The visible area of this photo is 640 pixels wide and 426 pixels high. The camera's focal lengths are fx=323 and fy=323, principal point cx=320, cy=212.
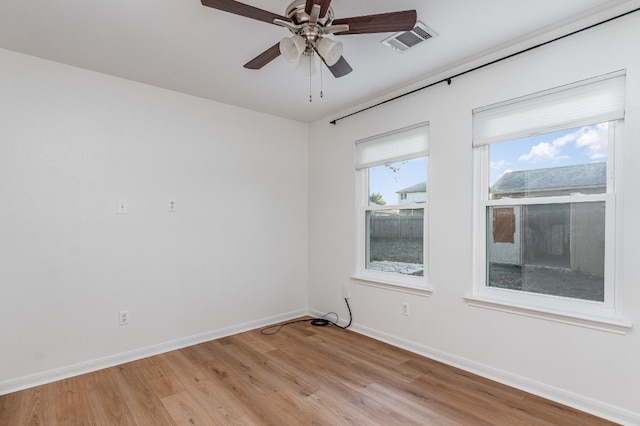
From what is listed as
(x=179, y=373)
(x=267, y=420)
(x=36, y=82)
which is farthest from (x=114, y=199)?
(x=267, y=420)

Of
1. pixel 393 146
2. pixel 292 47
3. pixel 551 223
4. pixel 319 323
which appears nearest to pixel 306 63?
pixel 292 47

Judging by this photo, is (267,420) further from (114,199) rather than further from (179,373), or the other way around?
(114,199)

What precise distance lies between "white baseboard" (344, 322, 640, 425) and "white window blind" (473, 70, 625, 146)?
70.7 inches

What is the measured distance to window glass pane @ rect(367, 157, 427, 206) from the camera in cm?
323

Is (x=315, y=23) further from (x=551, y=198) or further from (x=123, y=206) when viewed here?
(x=123, y=206)

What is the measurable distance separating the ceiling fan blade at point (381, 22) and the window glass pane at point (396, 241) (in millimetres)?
1829

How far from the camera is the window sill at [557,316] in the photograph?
200 centimetres

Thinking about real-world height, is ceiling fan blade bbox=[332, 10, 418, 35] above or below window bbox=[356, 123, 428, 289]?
above

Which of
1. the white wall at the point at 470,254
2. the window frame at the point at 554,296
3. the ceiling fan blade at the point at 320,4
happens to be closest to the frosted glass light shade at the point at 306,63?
the ceiling fan blade at the point at 320,4

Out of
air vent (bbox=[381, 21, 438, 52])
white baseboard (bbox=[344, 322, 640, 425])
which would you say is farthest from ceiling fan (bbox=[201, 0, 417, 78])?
white baseboard (bbox=[344, 322, 640, 425])

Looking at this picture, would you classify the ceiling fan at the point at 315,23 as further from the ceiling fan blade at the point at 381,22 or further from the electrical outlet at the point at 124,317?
the electrical outlet at the point at 124,317

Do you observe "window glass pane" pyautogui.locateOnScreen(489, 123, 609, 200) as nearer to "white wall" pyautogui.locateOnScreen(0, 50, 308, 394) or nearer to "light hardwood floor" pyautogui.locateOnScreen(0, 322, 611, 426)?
"light hardwood floor" pyautogui.locateOnScreen(0, 322, 611, 426)

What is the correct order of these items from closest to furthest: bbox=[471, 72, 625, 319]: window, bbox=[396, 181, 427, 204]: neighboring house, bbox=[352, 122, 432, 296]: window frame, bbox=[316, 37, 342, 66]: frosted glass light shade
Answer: bbox=[316, 37, 342, 66]: frosted glass light shade < bbox=[471, 72, 625, 319]: window < bbox=[352, 122, 432, 296]: window frame < bbox=[396, 181, 427, 204]: neighboring house

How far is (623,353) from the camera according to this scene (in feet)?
6.50
